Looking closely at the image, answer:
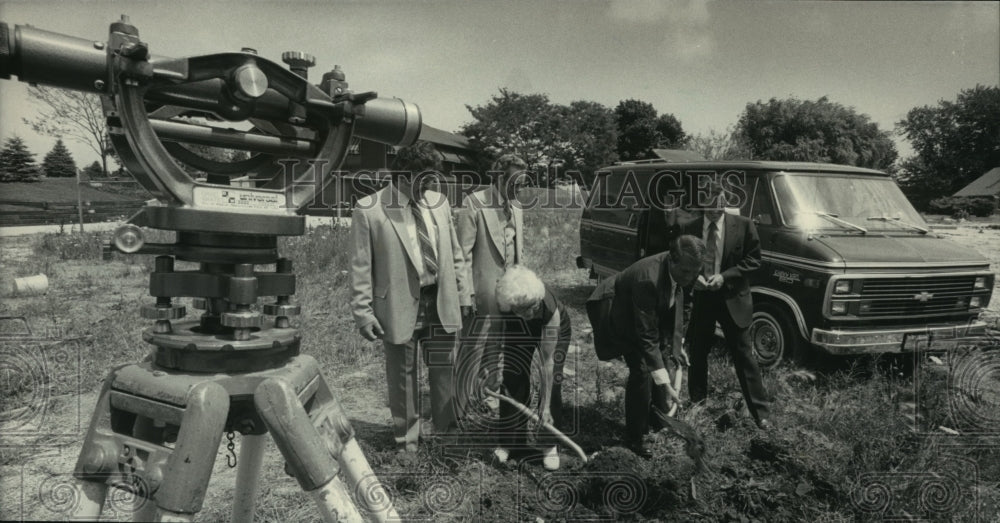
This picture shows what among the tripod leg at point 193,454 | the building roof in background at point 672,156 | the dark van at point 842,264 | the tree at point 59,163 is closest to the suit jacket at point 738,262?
the dark van at point 842,264

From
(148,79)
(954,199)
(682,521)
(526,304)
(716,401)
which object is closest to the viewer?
(148,79)

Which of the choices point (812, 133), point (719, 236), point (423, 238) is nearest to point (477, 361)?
point (423, 238)

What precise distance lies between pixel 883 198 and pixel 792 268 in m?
1.68

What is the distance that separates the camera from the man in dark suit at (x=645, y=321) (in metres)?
3.59

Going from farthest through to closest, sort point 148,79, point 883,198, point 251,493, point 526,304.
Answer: point 883,198 → point 526,304 → point 251,493 → point 148,79

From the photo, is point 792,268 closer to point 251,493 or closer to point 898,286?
point 898,286

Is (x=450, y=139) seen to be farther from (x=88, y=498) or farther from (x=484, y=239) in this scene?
(x=88, y=498)

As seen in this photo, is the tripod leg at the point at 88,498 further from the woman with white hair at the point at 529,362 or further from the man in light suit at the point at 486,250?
the man in light suit at the point at 486,250

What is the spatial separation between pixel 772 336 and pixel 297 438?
218 inches

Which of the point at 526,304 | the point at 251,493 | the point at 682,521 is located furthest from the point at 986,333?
the point at 251,493

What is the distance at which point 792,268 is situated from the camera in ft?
18.4

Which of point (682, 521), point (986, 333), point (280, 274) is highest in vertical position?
point (280, 274)

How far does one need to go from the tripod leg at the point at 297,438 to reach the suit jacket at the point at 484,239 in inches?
111

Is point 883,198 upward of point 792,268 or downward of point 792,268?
upward
